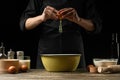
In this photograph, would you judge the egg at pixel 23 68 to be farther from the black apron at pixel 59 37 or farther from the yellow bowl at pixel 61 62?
the black apron at pixel 59 37

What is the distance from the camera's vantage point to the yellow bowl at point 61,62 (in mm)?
1739

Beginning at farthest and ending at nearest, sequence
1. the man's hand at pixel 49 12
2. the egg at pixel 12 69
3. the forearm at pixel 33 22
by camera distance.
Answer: the forearm at pixel 33 22 → the man's hand at pixel 49 12 → the egg at pixel 12 69

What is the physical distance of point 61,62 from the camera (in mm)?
1745

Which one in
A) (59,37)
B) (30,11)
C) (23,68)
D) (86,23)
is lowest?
(23,68)

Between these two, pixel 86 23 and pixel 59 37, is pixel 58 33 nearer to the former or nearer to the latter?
pixel 59 37

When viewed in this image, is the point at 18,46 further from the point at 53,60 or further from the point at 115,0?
the point at 53,60

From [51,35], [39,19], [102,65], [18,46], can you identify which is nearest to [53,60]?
[102,65]

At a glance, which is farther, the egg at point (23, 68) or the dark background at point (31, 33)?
the dark background at point (31, 33)

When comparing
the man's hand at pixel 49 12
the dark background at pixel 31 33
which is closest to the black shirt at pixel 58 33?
the man's hand at pixel 49 12

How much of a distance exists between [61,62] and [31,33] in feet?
5.52

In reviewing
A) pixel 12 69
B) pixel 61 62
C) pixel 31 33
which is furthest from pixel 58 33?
pixel 31 33

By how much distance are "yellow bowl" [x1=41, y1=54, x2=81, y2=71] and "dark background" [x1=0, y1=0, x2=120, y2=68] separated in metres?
1.63

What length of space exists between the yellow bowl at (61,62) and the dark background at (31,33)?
5.36 ft

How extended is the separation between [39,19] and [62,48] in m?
0.35
